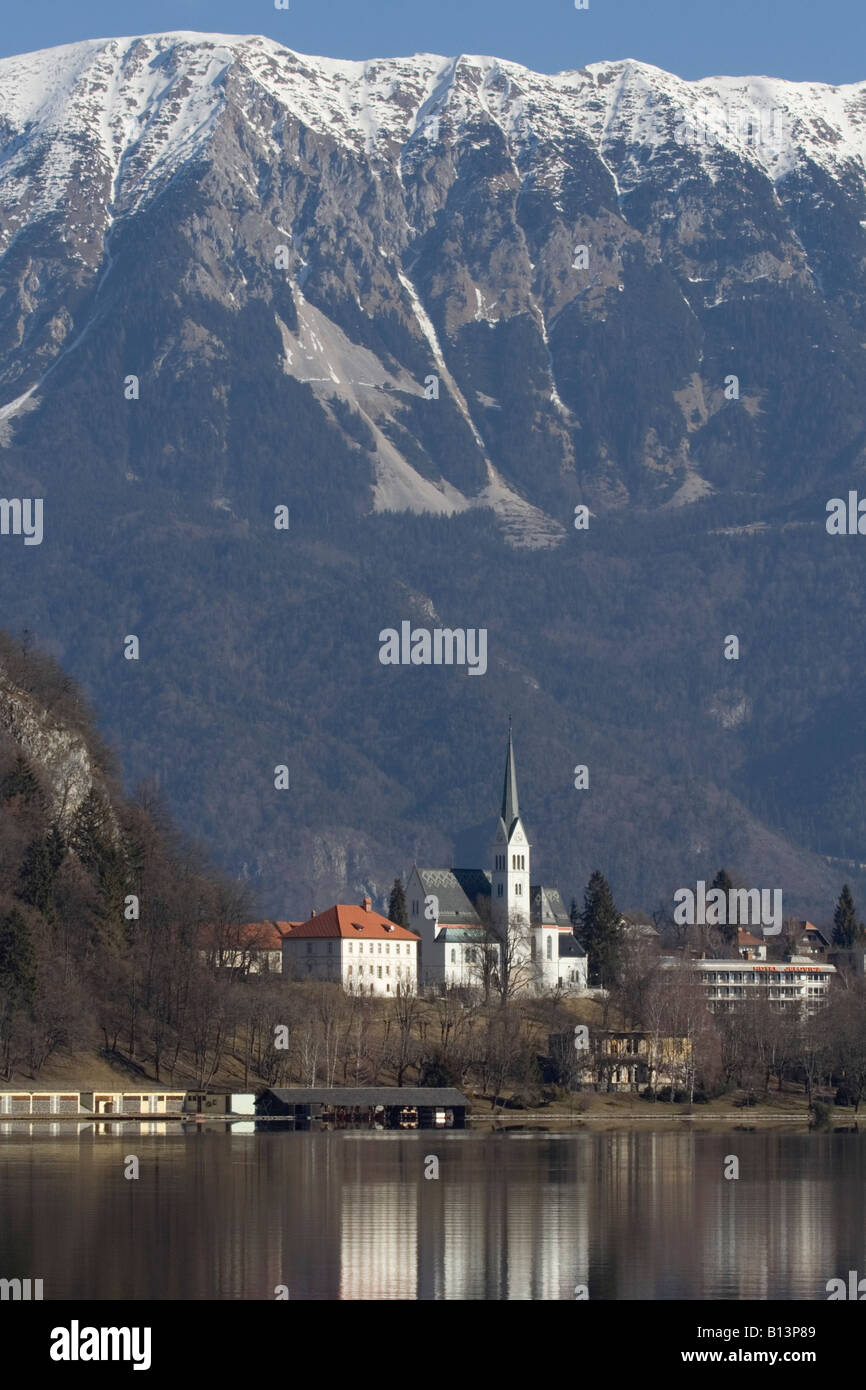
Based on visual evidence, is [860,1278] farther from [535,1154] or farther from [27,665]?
[27,665]

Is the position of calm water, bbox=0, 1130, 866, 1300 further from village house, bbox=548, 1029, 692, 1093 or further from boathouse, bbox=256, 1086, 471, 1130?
village house, bbox=548, 1029, 692, 1093

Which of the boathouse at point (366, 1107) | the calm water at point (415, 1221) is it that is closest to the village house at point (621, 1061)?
the boathouse at point (366, 1107)

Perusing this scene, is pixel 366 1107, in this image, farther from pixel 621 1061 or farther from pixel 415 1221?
pixel 415 1221

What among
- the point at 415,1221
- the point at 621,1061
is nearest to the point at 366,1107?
the point at 621,1061

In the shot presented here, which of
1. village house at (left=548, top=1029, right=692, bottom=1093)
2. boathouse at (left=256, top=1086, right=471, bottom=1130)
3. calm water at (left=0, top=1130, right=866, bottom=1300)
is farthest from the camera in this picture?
village house at (left=548, top=1029, right=692, bottom=1093)

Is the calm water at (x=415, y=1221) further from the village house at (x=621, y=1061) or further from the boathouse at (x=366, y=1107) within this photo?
the village house at (x=621, y=1061)

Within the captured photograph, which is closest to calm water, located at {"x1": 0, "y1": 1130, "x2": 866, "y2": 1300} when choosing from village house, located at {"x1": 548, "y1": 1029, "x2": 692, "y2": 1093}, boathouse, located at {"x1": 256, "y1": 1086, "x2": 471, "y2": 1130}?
boathouse, located at {"x1": 256, "y1": 1086, "x2": 471, "y2": 1130}
